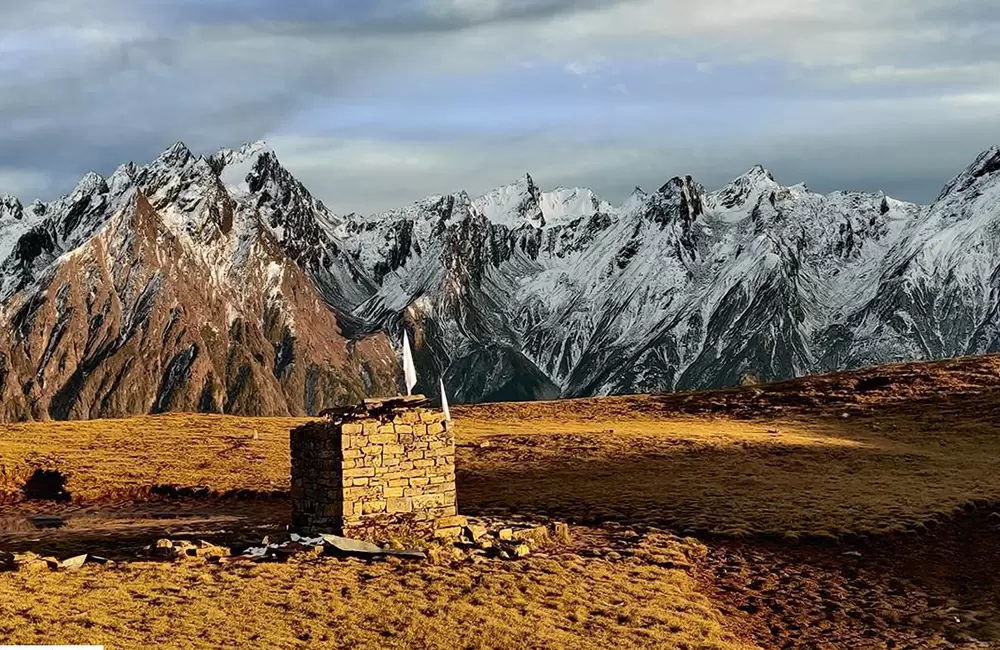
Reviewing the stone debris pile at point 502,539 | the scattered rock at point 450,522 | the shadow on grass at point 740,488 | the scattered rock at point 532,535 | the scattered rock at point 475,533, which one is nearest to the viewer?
the stone debris pile at point 502,539

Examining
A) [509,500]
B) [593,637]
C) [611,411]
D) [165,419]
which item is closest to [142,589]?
[593,637]

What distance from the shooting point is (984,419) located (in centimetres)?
6562

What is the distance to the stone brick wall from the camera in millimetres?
31312

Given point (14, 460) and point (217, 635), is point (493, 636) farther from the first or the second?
point (14, 460)

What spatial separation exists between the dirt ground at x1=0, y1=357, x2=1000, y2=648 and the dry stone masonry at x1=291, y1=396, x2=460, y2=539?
9.69ft

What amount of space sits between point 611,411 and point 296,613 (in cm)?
5468

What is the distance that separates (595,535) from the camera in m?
34.9

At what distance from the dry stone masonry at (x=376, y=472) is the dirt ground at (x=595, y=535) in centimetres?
295

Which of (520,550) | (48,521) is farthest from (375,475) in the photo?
(48,521)

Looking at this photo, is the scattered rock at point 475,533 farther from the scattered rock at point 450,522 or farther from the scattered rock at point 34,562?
the scattered rock at point 34,562

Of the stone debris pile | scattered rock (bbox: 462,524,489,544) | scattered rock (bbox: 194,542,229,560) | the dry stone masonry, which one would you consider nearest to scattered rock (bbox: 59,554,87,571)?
scattered rock (bbox: 194,542,229,560)

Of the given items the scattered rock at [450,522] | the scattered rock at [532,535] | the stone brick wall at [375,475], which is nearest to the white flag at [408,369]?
the stone brick wall at [375,475]

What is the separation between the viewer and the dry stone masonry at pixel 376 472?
103 ft

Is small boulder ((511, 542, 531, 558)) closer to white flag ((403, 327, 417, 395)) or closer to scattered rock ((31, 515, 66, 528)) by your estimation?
white flag ((403, 327, 417, 395))
